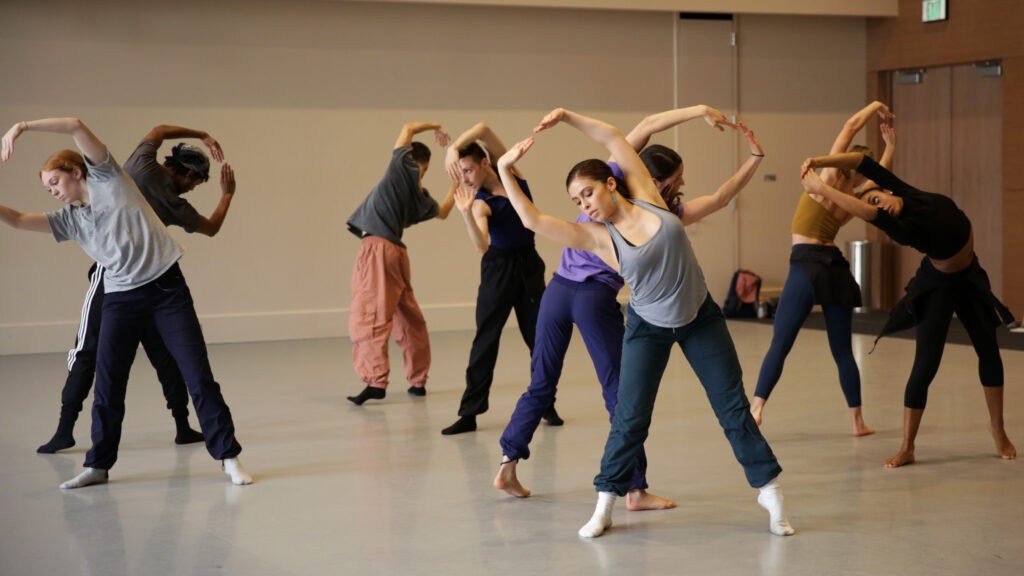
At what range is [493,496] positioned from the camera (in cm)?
371

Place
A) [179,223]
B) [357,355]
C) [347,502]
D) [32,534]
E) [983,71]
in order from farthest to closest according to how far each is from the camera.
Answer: [983,71] < [357,355] < [179,223] < [347,502] < [32,534]

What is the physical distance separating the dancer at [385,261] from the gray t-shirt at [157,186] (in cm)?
133

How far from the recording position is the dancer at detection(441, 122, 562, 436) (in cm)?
446

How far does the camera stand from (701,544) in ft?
10.2

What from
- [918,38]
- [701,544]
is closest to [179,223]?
[701,544]

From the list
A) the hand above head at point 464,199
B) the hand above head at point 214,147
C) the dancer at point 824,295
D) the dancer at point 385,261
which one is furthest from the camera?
the dancer at point 385,261

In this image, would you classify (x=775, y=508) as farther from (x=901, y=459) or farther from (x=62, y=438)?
(x=62, y=438)

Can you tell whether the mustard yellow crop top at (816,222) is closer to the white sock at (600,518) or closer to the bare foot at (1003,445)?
the bare foot at (1003,445)

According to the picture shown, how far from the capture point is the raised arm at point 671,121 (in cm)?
331

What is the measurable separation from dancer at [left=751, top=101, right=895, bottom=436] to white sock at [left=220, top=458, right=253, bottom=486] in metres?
2.30

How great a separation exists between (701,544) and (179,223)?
8.79 ft

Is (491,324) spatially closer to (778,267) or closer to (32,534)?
(32,534)

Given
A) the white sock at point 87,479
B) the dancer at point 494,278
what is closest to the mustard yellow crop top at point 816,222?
the dancer at point 494,278

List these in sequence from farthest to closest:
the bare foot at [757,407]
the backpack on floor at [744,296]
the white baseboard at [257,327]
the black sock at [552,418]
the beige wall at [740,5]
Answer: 1. the backpack on floor at [744,296]
2. the beige wall at [740,5]
3. the white baseboard at [257,327]
4. the black sock at [552,418]
5. the bare foot at [757,407]
